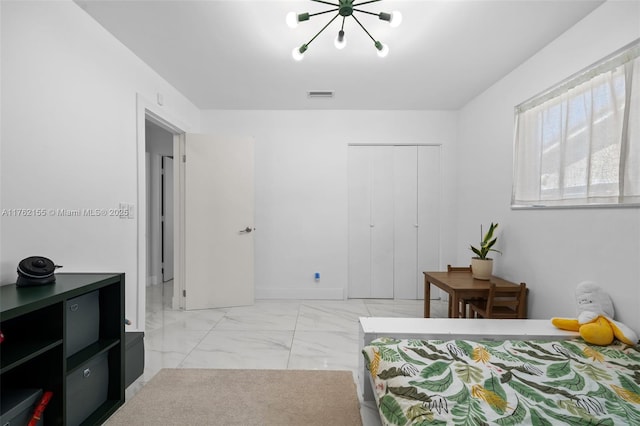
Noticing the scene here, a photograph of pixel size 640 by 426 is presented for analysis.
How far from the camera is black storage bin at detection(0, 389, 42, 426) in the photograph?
120cm

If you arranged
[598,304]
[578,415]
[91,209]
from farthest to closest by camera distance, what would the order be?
1. [91,209]
2. [598,304]
3. [578,415]

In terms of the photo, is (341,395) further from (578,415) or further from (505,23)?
(505,23)

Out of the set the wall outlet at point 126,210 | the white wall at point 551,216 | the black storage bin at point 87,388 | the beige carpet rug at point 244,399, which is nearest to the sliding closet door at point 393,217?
the white wall at point 551,216

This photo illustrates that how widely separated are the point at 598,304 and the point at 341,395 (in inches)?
62.9

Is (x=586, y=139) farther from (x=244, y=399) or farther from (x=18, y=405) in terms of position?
(x=18, y=405)

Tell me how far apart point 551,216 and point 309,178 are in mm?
2592

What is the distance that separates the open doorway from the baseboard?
5.08 feet

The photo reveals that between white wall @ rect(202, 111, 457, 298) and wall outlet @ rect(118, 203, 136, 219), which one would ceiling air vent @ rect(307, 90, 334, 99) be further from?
wall outlet @ rect(118, 203, 136, 219)

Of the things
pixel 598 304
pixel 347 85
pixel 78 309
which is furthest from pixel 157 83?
pixel 598 304

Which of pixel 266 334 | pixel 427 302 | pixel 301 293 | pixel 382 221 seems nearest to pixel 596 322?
pixel 427 302

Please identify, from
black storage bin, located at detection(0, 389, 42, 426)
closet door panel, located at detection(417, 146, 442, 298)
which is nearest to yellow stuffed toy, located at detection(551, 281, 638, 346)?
closet door panel, located at detection(417, 146, 442, 298)

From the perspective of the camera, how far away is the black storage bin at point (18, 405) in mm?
1200

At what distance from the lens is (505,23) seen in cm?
215

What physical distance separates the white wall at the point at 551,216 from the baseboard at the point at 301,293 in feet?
5.52
